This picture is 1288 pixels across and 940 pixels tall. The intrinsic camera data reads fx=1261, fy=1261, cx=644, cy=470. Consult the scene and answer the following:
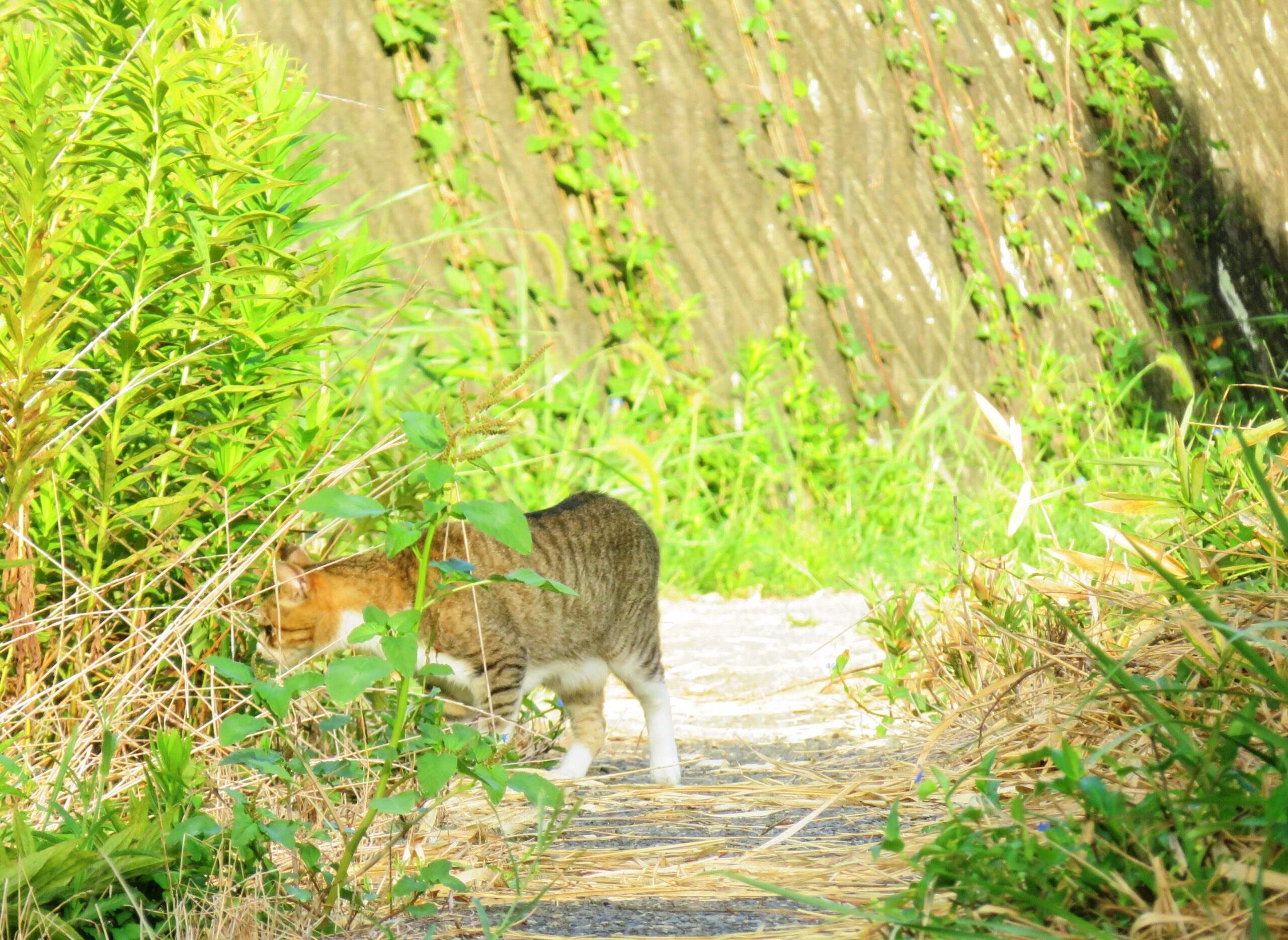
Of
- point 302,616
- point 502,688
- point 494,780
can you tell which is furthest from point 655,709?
point 494,780

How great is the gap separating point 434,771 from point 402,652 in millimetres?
158

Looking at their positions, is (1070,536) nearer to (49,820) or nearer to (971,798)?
(971,798)

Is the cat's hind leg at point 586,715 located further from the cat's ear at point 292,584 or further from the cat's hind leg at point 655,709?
the cat's ear at point 292,584

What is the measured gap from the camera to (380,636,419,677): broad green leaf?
1.57 m

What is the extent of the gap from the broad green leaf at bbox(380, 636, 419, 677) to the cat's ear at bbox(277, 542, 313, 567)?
1.18 metres

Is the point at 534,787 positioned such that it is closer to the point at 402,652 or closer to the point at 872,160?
the point at 402,652

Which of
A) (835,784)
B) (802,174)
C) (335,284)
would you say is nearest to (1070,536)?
(802,174)

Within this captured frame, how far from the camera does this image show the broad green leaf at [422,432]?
1705 millimetres

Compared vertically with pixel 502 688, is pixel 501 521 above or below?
above

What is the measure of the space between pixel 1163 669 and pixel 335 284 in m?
1.67

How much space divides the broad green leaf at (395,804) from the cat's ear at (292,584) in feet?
3.60

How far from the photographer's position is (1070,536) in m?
4.75

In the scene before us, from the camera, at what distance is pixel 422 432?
1711mm

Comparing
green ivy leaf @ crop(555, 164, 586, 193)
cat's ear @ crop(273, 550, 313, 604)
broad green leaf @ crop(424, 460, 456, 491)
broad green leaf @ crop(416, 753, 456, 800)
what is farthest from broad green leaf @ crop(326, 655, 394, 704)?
green ivy leaf @ crop(555, 164, 586, 193)
